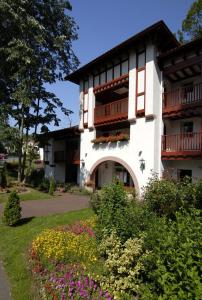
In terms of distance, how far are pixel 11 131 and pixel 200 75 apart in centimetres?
1437

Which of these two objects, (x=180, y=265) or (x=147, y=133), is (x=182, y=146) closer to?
A: (x=147, y=133)

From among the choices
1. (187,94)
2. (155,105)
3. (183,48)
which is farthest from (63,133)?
(183,48)

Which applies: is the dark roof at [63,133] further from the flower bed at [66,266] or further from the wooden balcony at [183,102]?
the flower bed at [66,266]

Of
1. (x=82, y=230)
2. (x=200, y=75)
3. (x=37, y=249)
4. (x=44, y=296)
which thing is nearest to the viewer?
(x=44, y=296)

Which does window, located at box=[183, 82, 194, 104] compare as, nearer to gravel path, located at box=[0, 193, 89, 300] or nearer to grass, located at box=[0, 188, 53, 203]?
gravel path, located at box=[0, 193, 89, 300]

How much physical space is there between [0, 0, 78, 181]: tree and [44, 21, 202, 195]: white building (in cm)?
478

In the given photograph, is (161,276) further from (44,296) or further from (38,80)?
(38,80)

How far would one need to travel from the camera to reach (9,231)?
37.5ft

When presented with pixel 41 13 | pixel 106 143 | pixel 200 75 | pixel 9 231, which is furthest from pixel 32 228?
pixel 41 13

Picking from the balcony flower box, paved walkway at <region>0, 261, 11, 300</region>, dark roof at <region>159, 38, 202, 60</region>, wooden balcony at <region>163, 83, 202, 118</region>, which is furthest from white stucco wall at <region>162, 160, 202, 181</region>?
paved walkway at <region>0, 261, 11, 300</region>

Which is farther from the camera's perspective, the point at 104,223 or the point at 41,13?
the point at 41,13

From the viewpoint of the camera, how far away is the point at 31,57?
73.6ft

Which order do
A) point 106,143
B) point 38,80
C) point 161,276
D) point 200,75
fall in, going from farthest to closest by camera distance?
point 38,80 → point 106,143 → point 200,75 → point 161,276

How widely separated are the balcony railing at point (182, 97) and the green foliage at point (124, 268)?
11991 millimetres
